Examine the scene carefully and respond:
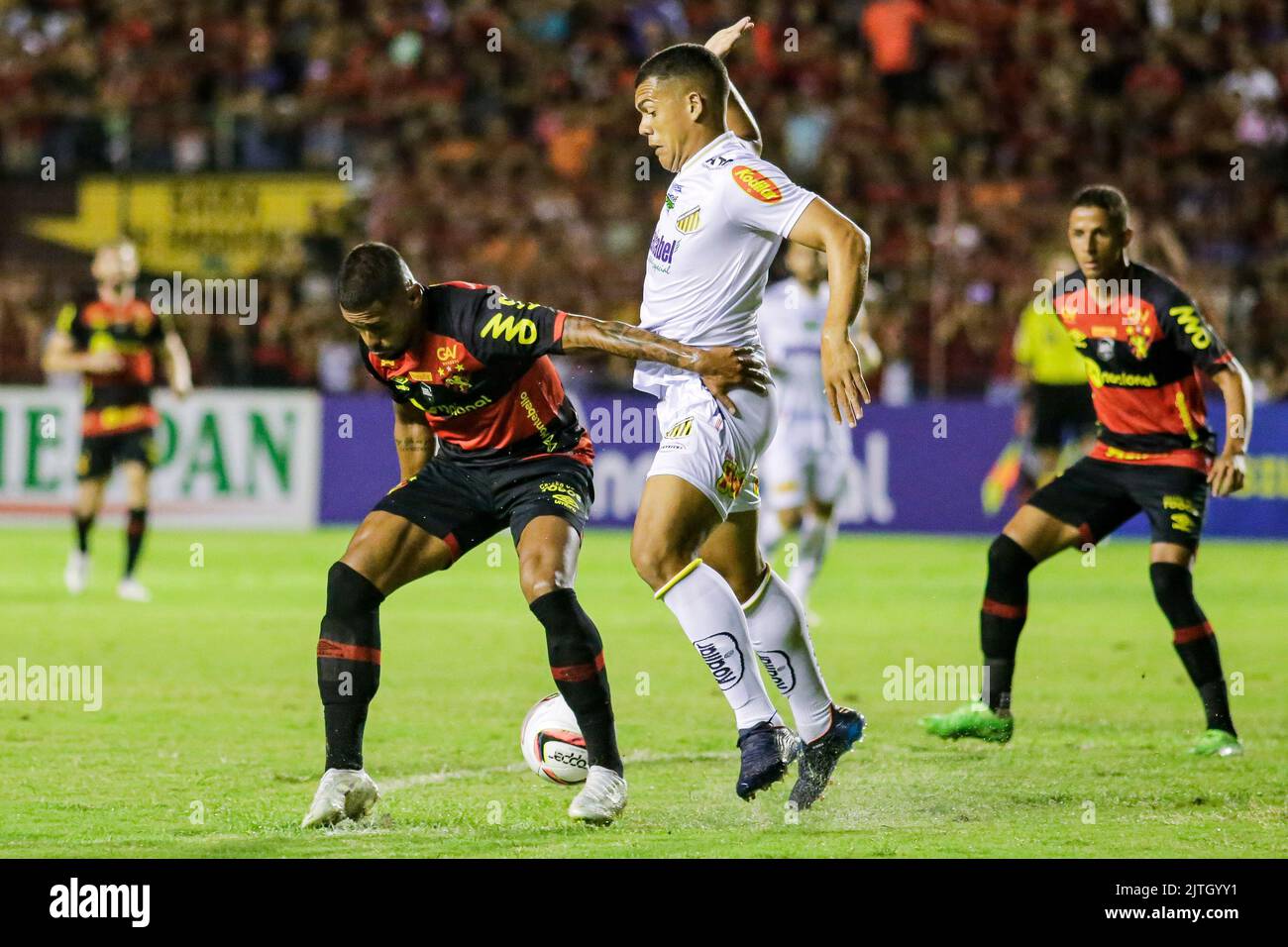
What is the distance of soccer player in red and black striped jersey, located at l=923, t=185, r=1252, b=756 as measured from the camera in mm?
7891

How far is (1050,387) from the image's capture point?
1783 cm

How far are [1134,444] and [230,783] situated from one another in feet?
13.3

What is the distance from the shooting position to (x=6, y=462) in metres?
18.9

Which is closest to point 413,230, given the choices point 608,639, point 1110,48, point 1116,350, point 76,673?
point 1110,48

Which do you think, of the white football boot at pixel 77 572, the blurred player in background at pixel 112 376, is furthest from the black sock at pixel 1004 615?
the white football boot at pixel 77 572

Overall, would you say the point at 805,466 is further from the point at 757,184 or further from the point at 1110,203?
the point at 757,184

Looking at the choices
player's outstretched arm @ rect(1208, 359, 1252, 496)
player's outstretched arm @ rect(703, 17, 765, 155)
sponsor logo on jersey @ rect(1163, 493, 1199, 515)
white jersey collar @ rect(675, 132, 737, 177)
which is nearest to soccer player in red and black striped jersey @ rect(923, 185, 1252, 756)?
sponsor logo on jersey @ rect(1163, 493, 1199, 515)

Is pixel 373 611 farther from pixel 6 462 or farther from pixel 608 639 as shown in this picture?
pixel 6 462

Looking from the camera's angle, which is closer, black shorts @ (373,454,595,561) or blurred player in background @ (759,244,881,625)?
black shorts @ (373,454,595,561)

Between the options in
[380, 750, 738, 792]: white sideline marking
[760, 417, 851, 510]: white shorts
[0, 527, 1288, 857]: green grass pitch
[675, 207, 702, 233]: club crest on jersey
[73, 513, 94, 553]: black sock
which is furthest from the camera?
[73, 513, 94, 553]: black sock

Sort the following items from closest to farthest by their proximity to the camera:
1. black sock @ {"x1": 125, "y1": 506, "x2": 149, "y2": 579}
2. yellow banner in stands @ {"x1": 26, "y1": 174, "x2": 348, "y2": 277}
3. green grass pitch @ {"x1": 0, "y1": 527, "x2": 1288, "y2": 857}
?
green grass pitch @ {"x1": 0, "y1": 527, "x2": 1288, "y2": 857}
black sock @ {"x1": 125, "y1": 506, "x2": 149, "y2": 579}
yellow banner in stands @ {"x1": 26, "y1": 174, "x2": 348, "y2": 277}

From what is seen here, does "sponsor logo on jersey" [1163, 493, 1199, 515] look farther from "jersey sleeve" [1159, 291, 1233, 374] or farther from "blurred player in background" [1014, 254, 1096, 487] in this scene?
"blurred player in background" [1014, 254, 1096, 487]

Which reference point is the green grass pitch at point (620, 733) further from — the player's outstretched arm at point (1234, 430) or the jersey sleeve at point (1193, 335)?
the jersey sleeve at point (1193, 335)

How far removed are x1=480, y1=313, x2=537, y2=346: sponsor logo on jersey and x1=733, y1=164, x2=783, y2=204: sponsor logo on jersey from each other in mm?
840
